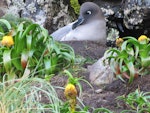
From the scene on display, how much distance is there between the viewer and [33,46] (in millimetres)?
4863

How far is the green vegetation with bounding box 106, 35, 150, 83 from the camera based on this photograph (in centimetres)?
425

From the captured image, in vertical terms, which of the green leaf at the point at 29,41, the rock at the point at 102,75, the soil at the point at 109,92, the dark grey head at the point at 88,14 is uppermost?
the dark grey head at the point at 88,14

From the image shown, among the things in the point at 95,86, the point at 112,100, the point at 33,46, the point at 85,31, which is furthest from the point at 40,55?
the point at 85,31

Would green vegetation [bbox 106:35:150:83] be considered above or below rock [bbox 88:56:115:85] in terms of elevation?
above

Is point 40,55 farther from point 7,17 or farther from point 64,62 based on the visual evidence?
point 7,17

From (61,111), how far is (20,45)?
124 centimetres

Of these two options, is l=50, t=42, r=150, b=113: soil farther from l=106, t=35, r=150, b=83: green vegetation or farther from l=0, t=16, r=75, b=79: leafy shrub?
l=0, t=16, r=75, b=79: leafy shrub

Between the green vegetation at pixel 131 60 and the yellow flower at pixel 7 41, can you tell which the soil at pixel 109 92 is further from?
the yellow flower at pixel 7 41

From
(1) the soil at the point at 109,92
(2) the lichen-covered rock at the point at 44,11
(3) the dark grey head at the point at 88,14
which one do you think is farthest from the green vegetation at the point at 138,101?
(2) the lichen-covered rock at the point at 44,11

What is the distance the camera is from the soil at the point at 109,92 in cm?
399

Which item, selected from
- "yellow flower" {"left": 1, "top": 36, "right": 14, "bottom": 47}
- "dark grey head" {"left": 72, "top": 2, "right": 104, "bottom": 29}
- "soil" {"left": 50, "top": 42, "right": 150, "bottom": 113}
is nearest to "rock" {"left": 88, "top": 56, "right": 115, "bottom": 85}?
"soil" {"left": 50, "top": 42, "right": 150, "bottom": 113}

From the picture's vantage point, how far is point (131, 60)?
168 inches

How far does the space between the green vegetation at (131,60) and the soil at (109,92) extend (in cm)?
6

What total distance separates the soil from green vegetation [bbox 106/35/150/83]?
0.21 feet
